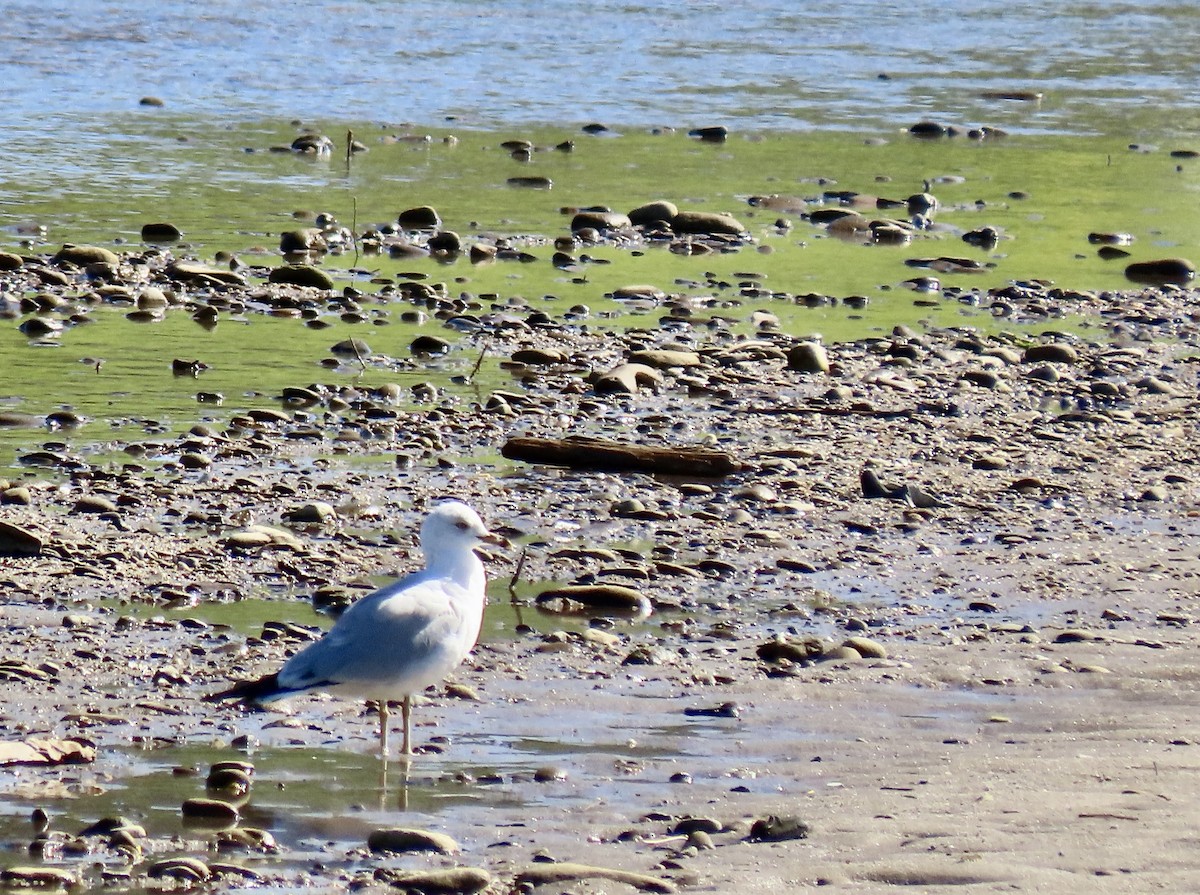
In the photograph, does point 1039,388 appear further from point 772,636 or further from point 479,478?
point 772,636

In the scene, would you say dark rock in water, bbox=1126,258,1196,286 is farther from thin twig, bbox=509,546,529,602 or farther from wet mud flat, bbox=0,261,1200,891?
thin twig, bbox=509,546,529,602

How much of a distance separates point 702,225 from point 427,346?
15.8 feet

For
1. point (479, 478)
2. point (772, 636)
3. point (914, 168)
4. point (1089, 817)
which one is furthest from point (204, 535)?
point (914, 168)

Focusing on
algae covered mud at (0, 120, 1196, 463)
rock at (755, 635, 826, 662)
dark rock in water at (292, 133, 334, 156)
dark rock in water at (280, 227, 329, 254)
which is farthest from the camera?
dark rock in water at (292, 133, 334, 156)

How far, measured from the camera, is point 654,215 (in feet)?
50.6

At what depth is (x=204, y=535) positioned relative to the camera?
7.55 m

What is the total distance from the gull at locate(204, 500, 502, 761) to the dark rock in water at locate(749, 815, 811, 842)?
3.81 feet

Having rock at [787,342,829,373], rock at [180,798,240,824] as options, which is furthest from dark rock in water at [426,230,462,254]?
rock at [180,798,240,824]

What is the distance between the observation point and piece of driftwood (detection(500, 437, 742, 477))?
870 cm

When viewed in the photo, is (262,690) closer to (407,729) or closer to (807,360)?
(407,729)

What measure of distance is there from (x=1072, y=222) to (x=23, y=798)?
13314 millimetres

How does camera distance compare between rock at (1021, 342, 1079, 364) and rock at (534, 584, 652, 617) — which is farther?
rock at (1021, 342, 1079, 364)

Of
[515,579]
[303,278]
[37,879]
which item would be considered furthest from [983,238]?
[37,879]

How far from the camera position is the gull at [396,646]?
17.5 ft
